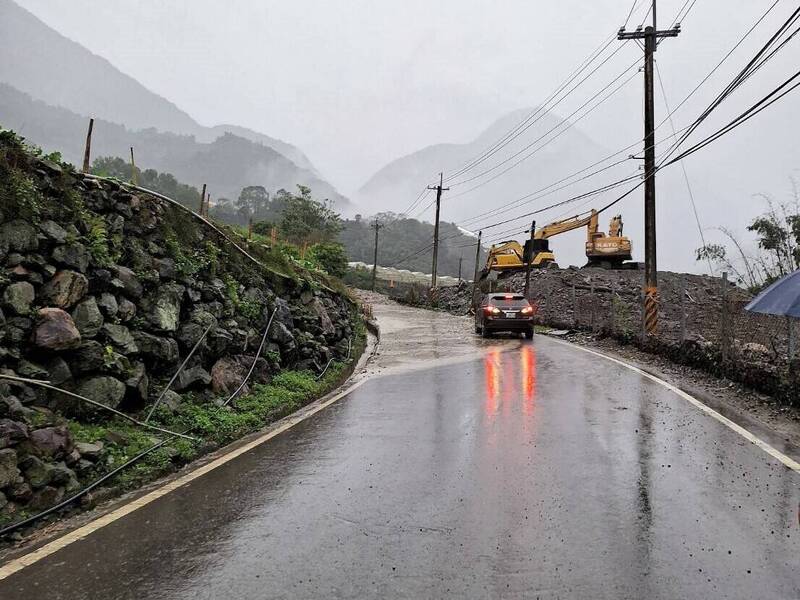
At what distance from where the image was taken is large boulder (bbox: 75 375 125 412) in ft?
19.9

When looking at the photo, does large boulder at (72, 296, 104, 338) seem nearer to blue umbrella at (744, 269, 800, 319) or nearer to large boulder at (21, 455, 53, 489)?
large boulder at (21, 455, 53, 489)

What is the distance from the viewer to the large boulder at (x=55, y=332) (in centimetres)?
582

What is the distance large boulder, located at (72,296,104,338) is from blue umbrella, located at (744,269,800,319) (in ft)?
21.3

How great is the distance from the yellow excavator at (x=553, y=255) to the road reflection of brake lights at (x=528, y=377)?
62.9ft

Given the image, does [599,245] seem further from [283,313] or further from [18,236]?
Result: [18,236]

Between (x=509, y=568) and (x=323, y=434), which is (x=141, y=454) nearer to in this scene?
(x=323, y=434)

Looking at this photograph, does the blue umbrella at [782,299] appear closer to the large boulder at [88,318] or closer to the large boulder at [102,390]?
the large boulder at [102,390]

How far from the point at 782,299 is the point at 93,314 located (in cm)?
669

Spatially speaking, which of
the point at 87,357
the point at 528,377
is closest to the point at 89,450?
the point at 87,357

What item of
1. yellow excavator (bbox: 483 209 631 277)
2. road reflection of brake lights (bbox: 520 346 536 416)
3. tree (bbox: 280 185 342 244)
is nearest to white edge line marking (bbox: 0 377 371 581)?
road reflection of brake lights (bbox: 520 346 536 416)

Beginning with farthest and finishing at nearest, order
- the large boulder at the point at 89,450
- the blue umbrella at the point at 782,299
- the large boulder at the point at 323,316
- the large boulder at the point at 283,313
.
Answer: the large boulder at the point at 323,316 → the large boulder at the point at 283,313 → the large boulder at the point at 89,450 → the blue umbrella at the point at 782,299

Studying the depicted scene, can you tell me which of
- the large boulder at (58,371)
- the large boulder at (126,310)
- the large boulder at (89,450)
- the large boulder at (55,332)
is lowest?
the large boulder at (89,450)

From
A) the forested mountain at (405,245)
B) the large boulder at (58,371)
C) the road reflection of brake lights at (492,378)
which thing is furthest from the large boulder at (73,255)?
the forested mountain at (405,245)

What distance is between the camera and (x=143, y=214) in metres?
8.65
